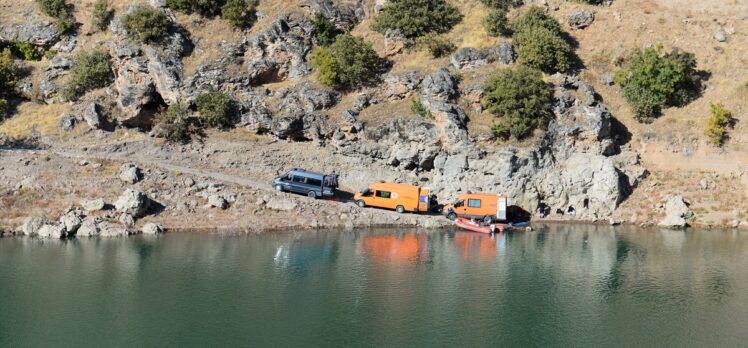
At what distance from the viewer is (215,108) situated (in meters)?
63.4

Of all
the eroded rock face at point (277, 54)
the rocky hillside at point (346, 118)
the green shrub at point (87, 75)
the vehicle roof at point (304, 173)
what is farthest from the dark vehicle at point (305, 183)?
the green shrub at point (87, 75)

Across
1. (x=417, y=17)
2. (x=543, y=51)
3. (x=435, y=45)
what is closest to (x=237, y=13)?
(x=417, y=17)

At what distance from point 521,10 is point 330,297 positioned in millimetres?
47851

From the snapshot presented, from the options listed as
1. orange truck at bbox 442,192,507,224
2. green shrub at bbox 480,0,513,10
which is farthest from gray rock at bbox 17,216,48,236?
green shrub at bbox 480,0,513,10

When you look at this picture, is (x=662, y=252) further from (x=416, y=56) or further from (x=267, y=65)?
(x=267, y=65)

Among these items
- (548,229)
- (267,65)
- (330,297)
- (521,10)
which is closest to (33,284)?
(330,297)

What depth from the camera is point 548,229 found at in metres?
56.8

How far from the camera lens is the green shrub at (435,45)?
68.7 meters

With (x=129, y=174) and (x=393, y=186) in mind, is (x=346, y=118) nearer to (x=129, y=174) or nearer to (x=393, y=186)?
(x=393, y=186)

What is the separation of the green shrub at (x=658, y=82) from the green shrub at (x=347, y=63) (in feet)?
86.0

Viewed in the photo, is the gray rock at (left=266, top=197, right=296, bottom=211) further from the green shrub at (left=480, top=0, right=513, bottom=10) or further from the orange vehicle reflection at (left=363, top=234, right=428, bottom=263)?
the green shrub at (left=480, top=0, right=513, bottom=10)

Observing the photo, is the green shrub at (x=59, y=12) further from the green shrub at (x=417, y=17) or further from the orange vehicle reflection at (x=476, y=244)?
the orange vehicle reflection at (x=476, y=244)

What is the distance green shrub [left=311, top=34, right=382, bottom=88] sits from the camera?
2611 inches

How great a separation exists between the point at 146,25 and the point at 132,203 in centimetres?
2406
